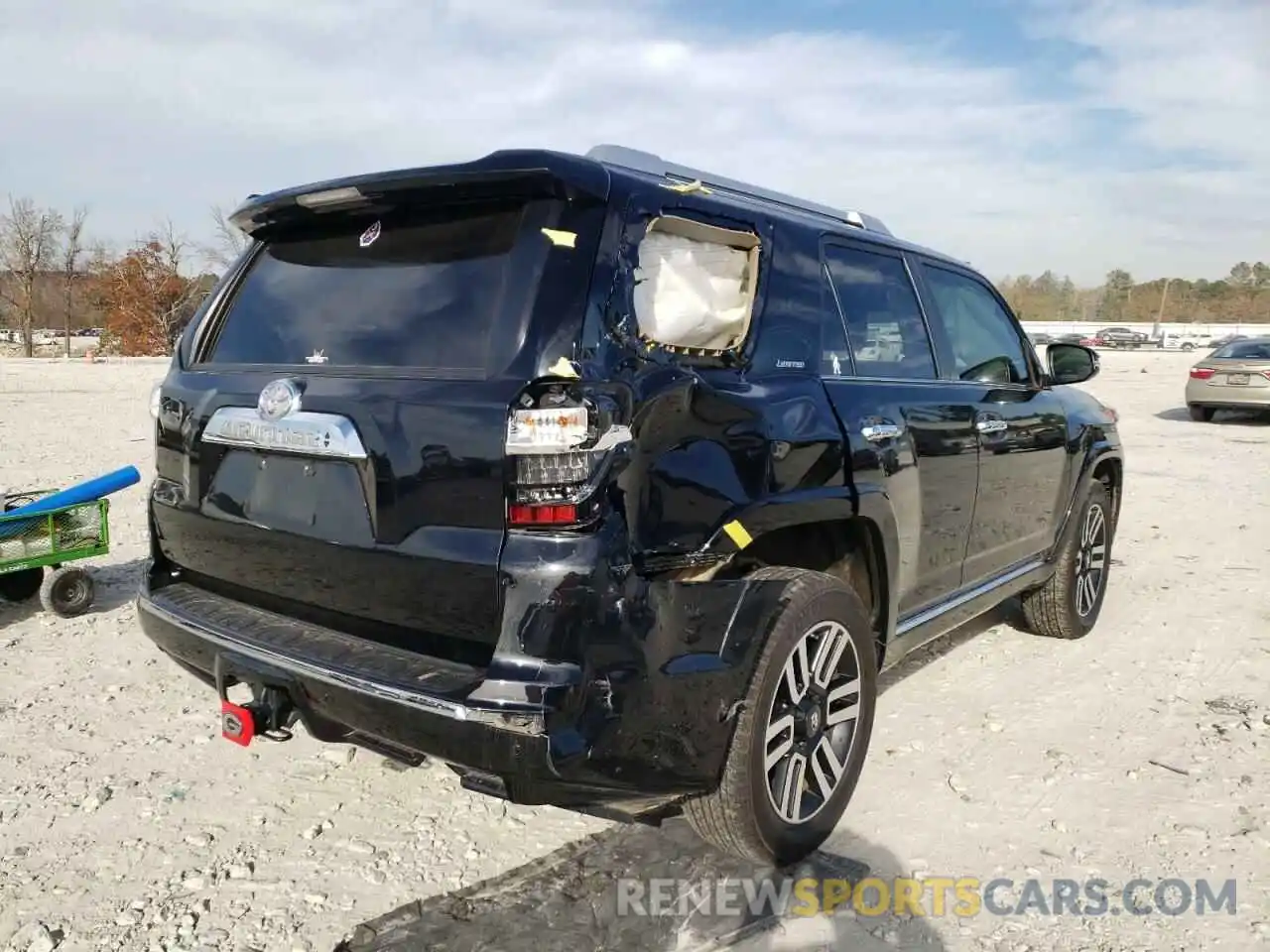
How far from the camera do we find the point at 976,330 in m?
4.34

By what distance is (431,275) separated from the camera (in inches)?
98.7

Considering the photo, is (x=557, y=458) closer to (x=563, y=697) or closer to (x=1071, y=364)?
(x=563, y=697)

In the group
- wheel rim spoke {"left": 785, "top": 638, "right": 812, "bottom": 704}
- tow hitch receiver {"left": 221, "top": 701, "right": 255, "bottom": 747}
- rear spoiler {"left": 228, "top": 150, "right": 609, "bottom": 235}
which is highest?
rear spoiler {"left": 228, "top": 150, "right": 609, "bottom": 235}

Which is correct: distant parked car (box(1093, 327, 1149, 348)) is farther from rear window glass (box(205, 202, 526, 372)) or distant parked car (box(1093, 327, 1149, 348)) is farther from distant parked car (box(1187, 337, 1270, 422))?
rear window glass (box(205, 202, 526, 372))

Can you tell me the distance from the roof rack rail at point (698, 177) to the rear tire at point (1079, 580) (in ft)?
7.06

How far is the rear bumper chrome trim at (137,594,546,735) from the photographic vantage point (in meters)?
2.09

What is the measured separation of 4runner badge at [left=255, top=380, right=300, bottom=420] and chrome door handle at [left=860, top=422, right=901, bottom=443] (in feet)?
5.70

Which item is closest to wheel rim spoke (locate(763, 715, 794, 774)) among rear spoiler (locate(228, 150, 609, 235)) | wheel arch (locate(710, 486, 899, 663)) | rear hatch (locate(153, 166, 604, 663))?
wheel arch (locate(710, 486, 899, 663))

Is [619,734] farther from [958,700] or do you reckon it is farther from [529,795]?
[958,700]

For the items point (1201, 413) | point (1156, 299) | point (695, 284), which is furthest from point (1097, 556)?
point (1156, 299)

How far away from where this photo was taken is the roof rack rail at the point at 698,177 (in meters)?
2.90

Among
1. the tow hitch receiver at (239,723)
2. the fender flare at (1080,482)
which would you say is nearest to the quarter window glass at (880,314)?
the fender flare at (1080,482)

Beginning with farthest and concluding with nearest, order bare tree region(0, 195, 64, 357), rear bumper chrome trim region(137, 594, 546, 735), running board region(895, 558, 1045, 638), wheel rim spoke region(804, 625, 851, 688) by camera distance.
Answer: bare tree region(0, 195, 64, 357)
running board region(895, 558, 1045, 638)
wheel rim spoke region(804, 625, 851, 688)
rear bumper chrome trim region(137, 594, 546, 735)

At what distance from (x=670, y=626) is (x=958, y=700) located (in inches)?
93.0
